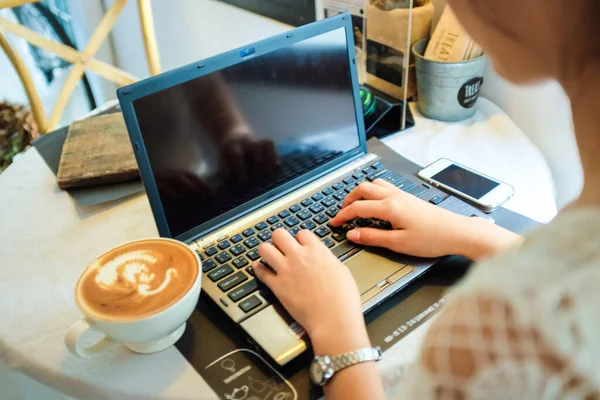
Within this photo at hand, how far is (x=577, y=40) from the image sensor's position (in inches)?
13.4

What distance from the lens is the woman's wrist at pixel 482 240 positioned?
24.1 inches

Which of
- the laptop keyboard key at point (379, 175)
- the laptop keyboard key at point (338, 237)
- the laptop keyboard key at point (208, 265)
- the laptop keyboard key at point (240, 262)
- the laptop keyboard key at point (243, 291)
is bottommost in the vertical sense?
the laptop keyboard key at point (338, 237)

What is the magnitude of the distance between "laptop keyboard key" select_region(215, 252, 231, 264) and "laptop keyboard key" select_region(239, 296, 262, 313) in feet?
0.24

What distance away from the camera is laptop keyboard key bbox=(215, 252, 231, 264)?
0.62 metres

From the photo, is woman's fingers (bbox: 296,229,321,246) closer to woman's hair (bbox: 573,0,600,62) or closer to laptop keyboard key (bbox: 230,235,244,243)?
laptop keyboard key (bbox: 230,235,244,243)

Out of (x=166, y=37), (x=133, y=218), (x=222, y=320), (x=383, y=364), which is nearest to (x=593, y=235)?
(x=383, y=364)

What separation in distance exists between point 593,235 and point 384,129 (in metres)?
0.68

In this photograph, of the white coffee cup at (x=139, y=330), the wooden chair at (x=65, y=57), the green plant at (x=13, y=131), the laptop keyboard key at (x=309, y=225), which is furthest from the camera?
the green plant at (x=13, y=131)

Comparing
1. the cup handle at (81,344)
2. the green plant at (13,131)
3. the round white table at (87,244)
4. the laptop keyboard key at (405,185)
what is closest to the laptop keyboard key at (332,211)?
the laptop keyboard key at (405,185)

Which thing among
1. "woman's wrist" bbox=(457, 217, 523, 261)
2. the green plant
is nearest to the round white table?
"woman's wrist" bbox=(457, 217, 523, 261)

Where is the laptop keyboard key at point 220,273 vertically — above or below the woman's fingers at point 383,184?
below

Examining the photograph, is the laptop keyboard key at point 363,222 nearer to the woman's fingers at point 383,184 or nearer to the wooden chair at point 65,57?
the woman's fingers at point 383,184

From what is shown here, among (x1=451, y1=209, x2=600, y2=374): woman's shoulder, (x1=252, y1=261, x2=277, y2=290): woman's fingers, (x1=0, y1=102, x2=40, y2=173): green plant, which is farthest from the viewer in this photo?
(x1=0, y1=102, x2=40, y2=173): green plant

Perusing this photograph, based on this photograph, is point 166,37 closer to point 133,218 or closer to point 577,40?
point 133,218
